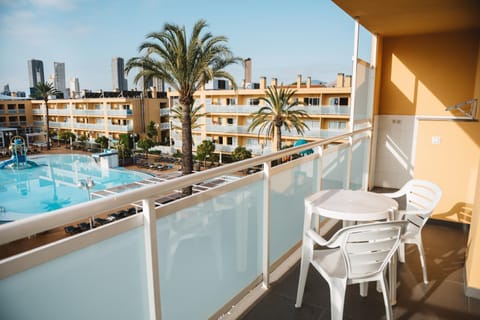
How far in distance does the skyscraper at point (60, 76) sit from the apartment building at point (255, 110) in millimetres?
22512

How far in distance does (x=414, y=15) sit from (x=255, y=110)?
116 feet

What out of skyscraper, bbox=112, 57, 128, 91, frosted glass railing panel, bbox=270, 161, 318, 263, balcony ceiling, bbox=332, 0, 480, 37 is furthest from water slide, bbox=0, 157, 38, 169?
frosted glass railing panel, bbox=270, 161, 318, 263

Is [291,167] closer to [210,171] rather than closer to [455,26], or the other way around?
[210,171]

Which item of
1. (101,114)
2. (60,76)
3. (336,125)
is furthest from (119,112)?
(336,125)

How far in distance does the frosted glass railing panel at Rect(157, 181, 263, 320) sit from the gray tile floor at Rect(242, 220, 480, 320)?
0.27 m

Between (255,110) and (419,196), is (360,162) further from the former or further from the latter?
(255,110)

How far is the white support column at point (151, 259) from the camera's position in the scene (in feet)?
4.92

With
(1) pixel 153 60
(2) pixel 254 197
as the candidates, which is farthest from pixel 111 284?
(1) pixel 153 60

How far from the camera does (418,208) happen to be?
3.14m

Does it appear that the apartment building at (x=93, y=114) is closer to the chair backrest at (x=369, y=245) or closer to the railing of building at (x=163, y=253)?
the railing of building at (x=163, y=253)

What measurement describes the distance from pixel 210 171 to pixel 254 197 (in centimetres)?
75

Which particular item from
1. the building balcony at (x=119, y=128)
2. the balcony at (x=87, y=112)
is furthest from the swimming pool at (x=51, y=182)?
the balcony at (x=87, y=112)

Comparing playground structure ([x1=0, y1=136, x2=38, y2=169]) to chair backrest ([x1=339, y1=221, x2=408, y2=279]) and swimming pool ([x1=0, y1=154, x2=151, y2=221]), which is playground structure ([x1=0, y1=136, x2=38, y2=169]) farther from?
chair backrest ([x1=339, y1=221, x2=408, y2=279])

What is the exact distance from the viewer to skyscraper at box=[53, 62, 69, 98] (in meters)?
55.8
